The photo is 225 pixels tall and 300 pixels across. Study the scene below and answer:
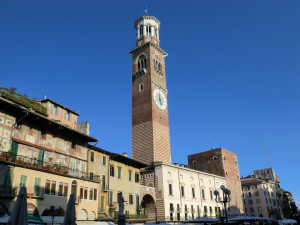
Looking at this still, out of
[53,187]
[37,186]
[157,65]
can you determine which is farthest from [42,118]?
[157,65]

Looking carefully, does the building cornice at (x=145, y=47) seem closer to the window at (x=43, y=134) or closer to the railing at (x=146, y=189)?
the railing at (x=146, y=189)

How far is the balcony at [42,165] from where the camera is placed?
20.6m

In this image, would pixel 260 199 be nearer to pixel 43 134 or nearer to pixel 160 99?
pixel 160 99

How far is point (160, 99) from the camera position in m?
53.9

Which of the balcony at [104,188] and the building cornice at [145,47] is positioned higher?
the building cornice at [145,47]

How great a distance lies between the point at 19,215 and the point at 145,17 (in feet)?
181

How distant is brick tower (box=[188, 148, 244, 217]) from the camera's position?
59.0 metres

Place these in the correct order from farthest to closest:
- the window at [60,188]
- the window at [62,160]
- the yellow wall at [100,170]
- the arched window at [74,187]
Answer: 1. the yellow wall at [100,170]
2. the window at [62,160]
3. the arched window at [74,187]
4. the window at [60,188]

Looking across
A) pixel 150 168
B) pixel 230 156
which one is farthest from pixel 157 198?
pixel 230 156

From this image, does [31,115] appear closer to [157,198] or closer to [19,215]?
[19,215]

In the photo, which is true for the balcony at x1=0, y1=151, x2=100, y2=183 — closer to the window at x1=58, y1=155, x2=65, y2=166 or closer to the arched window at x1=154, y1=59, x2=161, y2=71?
the window at x1=58, y1=155, x2=65, y2=166

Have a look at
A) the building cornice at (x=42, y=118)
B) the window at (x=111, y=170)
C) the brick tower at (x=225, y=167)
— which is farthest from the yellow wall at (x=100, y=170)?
the brick tower at (x=225, y=167)

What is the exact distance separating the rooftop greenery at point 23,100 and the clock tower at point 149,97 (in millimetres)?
23248

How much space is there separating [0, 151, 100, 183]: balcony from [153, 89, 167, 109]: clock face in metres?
25.8
